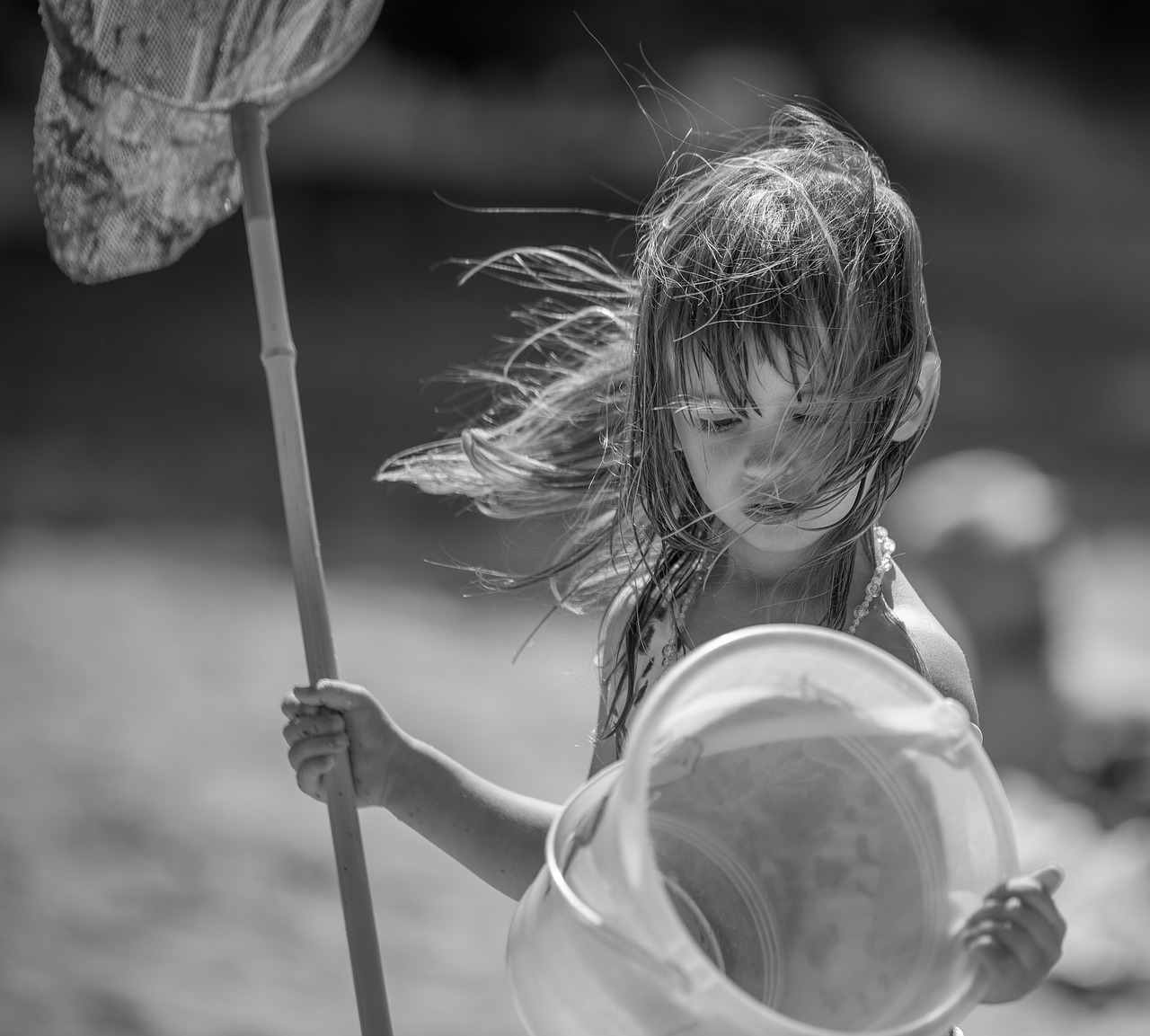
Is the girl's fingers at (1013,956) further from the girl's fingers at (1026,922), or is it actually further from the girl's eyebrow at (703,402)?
the girl's eyebrow at (703,402)

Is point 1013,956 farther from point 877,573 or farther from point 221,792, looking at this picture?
point 221,792

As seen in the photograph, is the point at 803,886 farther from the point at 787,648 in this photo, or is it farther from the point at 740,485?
the point at 740,485

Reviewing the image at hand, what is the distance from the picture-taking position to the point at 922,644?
1071mm

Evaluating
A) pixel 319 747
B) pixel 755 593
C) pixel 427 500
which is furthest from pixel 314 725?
pixel 427 500

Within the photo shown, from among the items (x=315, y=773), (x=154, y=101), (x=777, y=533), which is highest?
(x=154, y=101)

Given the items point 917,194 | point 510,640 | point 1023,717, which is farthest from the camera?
point 917,194

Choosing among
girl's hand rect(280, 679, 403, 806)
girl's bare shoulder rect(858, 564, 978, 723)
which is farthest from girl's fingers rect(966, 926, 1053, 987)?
girl's hand rect(280, 679, 403, 806)

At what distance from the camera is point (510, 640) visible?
Answer: 3.72 metres

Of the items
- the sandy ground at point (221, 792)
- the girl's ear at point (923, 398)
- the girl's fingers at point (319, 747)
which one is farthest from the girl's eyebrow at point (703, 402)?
the sandy ground at point (221, 792)

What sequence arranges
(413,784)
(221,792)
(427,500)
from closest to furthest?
(413,784)
(221,792)
(427,500)

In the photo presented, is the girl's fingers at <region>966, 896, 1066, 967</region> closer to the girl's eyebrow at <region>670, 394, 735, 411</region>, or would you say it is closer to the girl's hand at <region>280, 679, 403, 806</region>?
the girl's eyebrow at <region>670, 394, 735, 411</region>

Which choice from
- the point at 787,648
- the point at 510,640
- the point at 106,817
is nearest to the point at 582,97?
the point at 510,640

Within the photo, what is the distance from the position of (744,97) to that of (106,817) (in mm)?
5421

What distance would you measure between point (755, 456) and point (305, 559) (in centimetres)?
37
